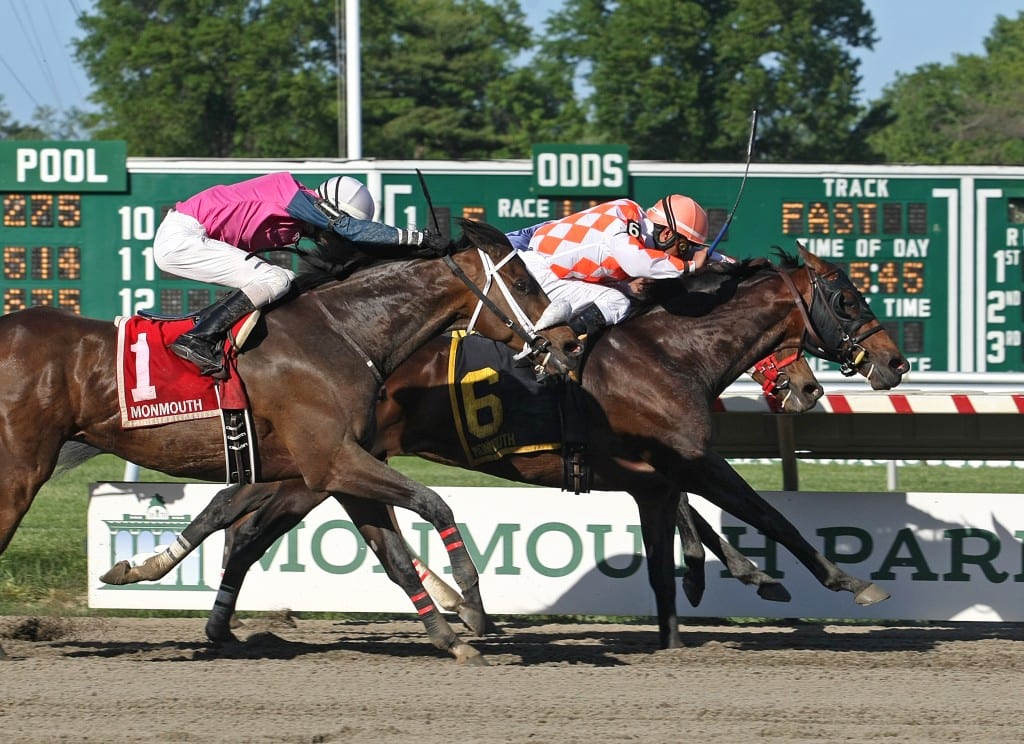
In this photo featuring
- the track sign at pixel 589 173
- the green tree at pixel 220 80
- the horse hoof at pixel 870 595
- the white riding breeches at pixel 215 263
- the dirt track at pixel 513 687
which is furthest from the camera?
the green tree at pixel 220 80

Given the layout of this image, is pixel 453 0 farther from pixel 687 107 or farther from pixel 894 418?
pixel 894 418

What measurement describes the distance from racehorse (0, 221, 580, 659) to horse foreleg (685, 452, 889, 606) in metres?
0.97

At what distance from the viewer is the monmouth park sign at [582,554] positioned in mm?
7309

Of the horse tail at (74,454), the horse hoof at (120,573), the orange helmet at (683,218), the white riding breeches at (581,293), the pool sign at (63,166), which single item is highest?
the pool sign at (63,166)

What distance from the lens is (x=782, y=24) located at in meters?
39.3

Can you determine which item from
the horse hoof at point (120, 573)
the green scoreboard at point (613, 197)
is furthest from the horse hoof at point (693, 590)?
the green scoreboard at point (613, 197)

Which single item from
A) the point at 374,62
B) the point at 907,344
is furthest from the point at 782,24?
the point at 907,344

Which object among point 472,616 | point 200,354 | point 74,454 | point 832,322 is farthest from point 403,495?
point 832,322

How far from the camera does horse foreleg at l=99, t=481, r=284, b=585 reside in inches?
259

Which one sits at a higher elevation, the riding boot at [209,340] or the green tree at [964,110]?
the green tree at [964,110]

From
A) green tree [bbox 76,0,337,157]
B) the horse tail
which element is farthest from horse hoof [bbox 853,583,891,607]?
green tree [bbox 76,0,337,157]

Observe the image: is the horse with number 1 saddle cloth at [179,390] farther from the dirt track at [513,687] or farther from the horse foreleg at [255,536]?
the dirt track at [513,687]

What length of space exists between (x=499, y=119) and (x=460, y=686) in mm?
37026

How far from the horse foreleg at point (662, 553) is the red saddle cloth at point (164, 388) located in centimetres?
177
